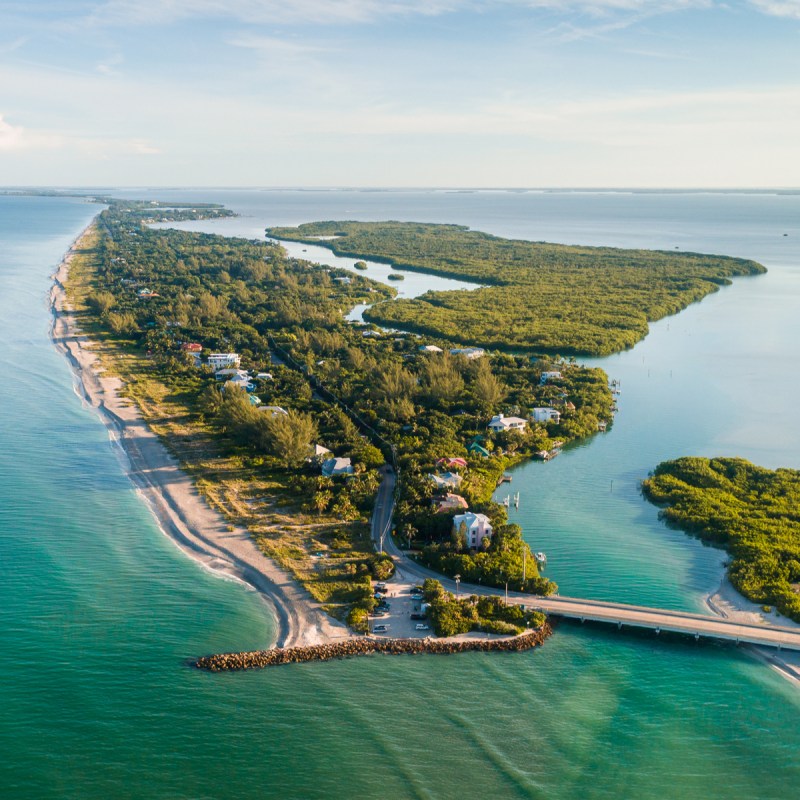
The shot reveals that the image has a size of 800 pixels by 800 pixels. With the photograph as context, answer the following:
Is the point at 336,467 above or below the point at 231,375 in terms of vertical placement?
below

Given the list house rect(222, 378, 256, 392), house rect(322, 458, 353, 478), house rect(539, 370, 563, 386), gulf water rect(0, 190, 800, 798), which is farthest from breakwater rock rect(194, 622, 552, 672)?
house rect(539, 370, 563, 386)

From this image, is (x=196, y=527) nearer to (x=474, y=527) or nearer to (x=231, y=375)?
(x=474, y=527)

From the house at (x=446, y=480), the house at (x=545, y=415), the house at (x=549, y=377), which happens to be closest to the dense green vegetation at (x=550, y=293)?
the house at (x=549, y=377)

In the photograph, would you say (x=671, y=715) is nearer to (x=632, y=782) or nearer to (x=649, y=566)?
(x=632, y=782)

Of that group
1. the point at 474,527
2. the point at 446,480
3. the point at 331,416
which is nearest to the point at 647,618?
the point at 474,527

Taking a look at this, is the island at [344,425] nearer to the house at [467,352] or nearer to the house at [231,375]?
the house at [231,375]

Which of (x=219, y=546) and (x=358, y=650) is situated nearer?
(x=358, y=650)
